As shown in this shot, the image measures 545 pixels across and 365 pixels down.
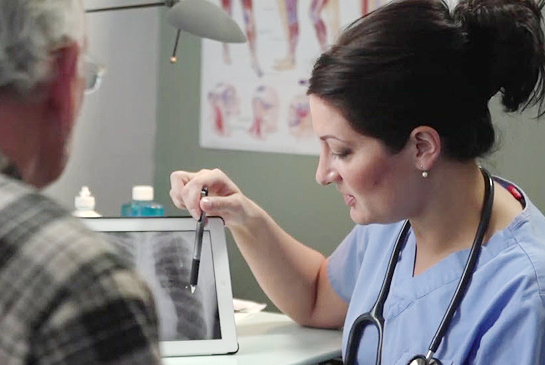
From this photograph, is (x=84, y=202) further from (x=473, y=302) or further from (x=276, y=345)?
(x=473, y=302)

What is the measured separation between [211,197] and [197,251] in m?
Result: 0.10

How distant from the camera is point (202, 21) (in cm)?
179

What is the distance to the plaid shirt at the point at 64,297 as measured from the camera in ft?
2.00

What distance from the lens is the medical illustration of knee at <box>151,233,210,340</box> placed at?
1.55 meters

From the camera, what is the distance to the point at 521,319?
122cm

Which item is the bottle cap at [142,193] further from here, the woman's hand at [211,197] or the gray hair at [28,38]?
the gray hair at [28,38]

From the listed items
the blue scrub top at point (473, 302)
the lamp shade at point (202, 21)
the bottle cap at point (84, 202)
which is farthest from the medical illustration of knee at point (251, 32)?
the blue scrub top at point (473, 302)

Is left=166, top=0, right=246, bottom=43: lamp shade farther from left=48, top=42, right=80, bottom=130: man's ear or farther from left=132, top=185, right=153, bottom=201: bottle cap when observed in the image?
left=48, top=42, right=80, bottom=130: man's ear

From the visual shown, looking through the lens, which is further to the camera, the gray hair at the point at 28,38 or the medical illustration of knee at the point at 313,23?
the medical illustration of knee at the point at 313,23

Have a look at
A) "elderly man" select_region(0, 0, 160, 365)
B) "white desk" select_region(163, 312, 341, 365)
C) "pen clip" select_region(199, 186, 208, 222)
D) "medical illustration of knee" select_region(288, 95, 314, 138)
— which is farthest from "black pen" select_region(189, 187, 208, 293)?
"elderly man" select_region(0, 0, 160, 365)

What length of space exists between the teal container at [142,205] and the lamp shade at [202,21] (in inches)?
Result: 15.9

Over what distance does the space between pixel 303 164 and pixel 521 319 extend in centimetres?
95

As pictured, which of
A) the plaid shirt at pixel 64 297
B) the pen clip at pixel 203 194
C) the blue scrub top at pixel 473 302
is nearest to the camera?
the plaid shirt at pixel 64 297

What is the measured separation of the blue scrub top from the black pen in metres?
0.28
